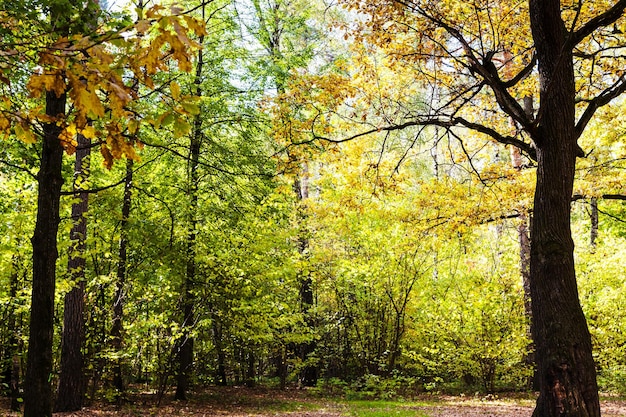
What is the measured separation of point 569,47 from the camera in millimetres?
4758

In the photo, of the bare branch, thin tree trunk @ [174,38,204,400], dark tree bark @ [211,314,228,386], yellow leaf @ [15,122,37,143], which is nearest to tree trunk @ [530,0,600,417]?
the bare branch

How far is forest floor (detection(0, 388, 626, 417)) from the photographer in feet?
29.1

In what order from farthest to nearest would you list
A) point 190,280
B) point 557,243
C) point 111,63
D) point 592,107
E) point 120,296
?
1. point 190,280
2. point 120,296
3. point 592,107
4. point 557,243
5. point 111,63

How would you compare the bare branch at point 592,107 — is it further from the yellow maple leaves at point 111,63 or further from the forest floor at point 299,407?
the forest floor at point 299,407

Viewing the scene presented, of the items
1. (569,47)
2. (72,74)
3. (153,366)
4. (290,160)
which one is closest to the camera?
(72,74)

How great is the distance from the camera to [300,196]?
704 inches

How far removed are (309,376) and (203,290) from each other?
6.78 meters

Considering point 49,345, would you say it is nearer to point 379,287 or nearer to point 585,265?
point 379,287

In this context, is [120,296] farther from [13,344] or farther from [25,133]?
[25,133]

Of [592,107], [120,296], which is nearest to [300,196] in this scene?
[120,296]

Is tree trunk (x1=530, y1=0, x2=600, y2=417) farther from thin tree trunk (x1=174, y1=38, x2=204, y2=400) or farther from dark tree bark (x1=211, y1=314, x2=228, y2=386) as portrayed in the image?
dark tree bark (x1=211, y1=314, x2=228, y2=386)

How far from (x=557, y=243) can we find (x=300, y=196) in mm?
13467

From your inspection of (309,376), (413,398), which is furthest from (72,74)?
(309,376)

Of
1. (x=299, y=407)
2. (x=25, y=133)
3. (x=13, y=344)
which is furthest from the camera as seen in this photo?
(x=299, y=407)
